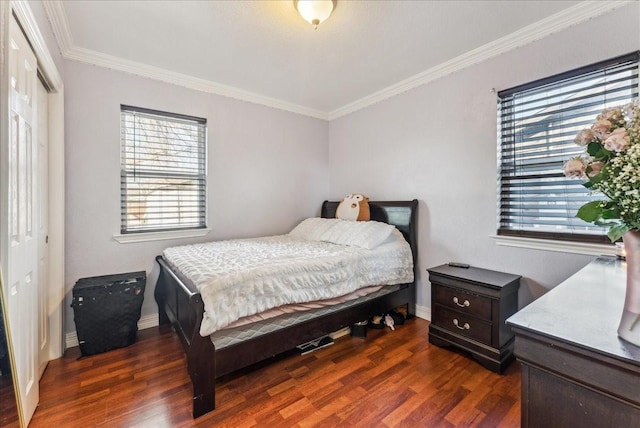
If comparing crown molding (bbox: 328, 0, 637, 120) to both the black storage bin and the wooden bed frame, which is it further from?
the black storage bin

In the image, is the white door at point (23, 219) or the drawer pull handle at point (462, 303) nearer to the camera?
the white door at point (23, 219)

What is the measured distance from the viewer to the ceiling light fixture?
5.66ft

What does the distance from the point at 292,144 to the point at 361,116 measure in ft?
3.19

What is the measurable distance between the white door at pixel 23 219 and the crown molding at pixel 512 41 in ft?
9.67

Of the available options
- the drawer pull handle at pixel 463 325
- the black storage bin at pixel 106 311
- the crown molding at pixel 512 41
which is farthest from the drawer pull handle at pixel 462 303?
the black storage bin at pixel 106 311

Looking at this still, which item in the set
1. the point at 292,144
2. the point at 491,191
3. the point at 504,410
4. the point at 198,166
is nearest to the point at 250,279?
the point at 504,410

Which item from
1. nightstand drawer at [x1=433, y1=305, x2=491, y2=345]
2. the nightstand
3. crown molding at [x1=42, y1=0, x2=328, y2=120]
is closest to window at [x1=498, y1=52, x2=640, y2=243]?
the nightstand

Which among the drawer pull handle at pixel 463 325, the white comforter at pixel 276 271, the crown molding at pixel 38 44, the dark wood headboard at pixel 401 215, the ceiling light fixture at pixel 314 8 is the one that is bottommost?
the drawer pull handle at pixel 463 325

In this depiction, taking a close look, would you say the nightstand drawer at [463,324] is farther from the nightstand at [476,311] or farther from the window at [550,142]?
the window at [550,142]

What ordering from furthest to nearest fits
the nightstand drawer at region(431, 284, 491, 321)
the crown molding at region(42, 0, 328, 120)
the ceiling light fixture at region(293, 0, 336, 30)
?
1. the nightstand drawer at region(431, 284, 491, 321)
2. the crown molding at region(42, 0, 328, 120)
3. the ceiling light fixture at region(293, 0, 336, 30)

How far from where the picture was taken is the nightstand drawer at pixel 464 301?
2078mm

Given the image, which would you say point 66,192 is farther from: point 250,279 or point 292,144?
point 292,144

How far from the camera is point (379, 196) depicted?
11.1 ft

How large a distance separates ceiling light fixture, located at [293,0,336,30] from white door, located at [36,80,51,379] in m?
1.87
